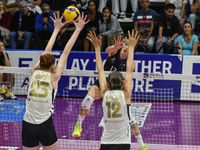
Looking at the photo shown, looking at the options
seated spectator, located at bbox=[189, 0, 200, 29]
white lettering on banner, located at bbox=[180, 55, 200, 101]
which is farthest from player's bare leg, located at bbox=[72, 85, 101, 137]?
seated spectator, located at bbox=[189, 0, 200, 29]

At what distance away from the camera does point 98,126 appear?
8578 mm

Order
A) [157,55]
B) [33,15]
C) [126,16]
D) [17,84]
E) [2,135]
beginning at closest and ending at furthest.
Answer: [2,135] → [157,55] → [17,84] → [33,15] → [126,16]

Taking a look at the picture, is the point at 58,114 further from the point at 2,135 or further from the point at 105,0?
the point at 105,0

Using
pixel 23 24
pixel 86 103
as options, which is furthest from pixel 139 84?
pixel 23 24

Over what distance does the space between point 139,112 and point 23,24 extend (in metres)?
5.94

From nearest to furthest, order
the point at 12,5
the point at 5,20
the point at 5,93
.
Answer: the point at 5,93 < the point at 5,20 < the point at 12,5

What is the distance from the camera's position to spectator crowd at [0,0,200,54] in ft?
38.2

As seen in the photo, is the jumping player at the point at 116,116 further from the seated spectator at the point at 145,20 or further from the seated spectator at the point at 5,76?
the seated spectator at the point at 145,20

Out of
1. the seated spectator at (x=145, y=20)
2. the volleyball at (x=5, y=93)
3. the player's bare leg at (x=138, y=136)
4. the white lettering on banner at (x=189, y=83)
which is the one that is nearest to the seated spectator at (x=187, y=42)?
the white lettering on banner at (x=189, y=83)

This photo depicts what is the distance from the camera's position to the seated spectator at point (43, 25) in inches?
480

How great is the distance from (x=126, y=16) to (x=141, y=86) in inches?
164

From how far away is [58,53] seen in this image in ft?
36.7

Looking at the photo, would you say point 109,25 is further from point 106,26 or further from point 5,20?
point 5,20

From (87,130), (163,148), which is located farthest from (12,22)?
(163,148)
